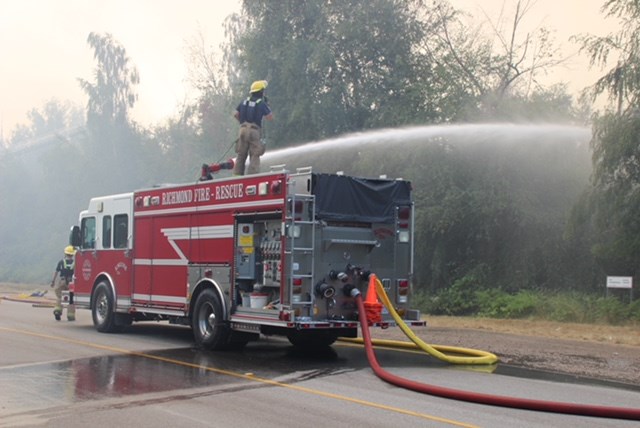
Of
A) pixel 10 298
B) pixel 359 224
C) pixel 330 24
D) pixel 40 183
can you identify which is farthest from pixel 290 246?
pixel 40 183

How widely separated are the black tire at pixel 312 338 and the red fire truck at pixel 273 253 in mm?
23

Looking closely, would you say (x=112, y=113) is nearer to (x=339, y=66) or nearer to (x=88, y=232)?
(x=339, y=66)

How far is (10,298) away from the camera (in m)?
29.2

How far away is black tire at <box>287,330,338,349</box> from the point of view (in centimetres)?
1256

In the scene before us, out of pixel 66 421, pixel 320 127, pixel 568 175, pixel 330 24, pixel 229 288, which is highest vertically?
pixel 330 24

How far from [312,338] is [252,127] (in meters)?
4.06

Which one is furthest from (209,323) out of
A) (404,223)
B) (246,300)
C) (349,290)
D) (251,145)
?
(404,223)

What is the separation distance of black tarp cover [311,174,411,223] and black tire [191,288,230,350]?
2.46m

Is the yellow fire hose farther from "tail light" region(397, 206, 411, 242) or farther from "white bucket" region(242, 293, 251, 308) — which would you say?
"white bucket" region(242, 293, 251, 308)

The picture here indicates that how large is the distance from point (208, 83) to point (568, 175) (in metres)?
29.4

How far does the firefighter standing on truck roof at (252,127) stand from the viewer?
46.3ft

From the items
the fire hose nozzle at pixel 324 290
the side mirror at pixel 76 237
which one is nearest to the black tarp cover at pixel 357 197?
the fire hose nozzle at pixel 324 290

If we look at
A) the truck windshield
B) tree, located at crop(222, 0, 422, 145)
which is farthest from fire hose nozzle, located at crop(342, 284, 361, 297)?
tree, located at crop(222, 0, 422, 145)

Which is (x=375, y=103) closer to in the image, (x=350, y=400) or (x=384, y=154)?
(x=384, y=154)
